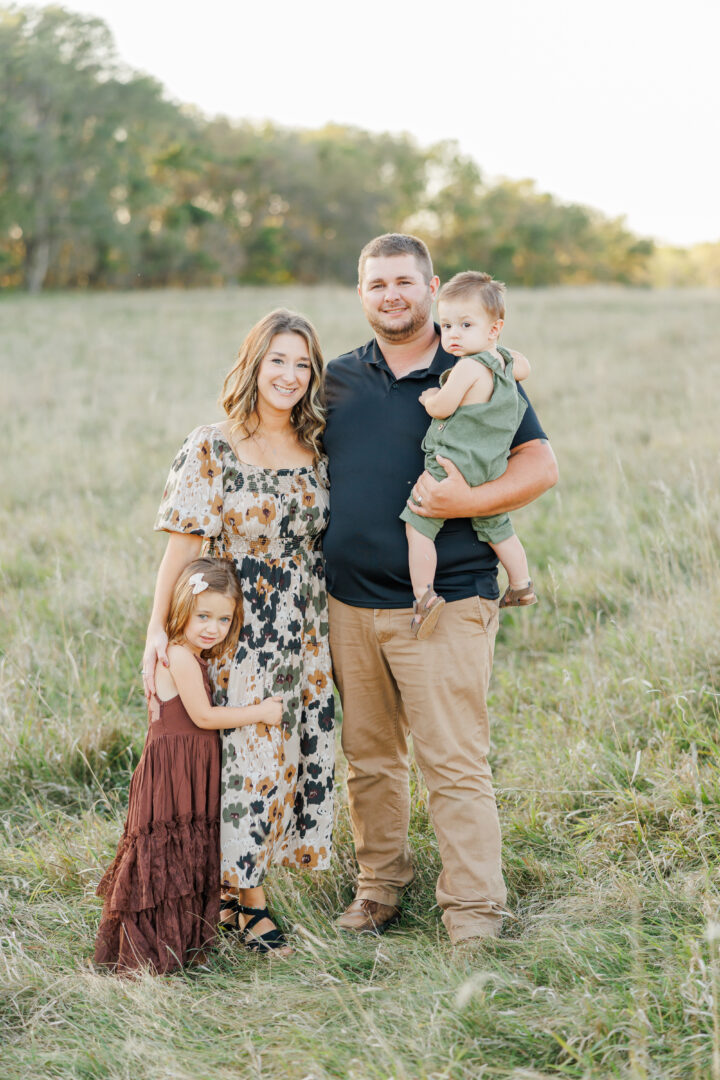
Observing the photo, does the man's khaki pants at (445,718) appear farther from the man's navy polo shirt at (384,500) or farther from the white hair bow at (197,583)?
the white hair bow at (197,583)

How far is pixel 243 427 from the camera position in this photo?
329cm

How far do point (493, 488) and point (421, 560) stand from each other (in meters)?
0.34

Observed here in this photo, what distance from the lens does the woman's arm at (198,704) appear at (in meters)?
3.06

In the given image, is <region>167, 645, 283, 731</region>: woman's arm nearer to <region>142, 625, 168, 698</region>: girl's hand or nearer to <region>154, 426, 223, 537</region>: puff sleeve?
<region>142, 625, 168, 698</region>: girl's hand

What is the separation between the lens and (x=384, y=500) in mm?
3199

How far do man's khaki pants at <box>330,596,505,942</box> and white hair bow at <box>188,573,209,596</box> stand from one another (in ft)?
1.85

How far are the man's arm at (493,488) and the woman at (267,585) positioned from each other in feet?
1.62

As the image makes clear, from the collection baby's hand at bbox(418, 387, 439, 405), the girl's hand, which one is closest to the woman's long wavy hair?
baby's hand at bbox(418, 387, 439, 405)

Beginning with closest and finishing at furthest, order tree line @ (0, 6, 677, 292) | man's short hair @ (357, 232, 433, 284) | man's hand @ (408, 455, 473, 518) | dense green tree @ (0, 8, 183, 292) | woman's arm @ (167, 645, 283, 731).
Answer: man's hand @ (408, 455, 473, 518)
woman's arm @ (167, 645, 283, 731)
man's short hair @ (357, 232, 433, 284)
dense green tree @ (0, 8, 183, 292)
tree line @ (0, 6, 677, 292)

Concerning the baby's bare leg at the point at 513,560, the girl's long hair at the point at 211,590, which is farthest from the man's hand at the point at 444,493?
the girl's long hair at the point at 211,590

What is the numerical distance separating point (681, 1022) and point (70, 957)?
1955mm

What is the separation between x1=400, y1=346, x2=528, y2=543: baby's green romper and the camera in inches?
119

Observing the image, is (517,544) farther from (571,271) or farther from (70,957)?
(571,271)

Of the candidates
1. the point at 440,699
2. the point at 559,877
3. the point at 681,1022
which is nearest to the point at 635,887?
the point at 559,877
